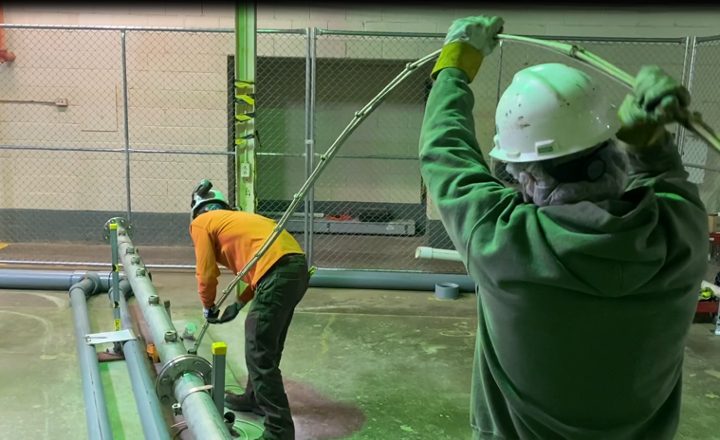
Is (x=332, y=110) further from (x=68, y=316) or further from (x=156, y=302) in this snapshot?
(x=156, y=302)

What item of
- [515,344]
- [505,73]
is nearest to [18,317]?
[515,344]

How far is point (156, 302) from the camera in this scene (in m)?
2.83

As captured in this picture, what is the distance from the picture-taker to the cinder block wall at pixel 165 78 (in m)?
8.30

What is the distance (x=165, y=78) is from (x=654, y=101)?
8536 mm

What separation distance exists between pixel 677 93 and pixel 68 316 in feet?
19.1

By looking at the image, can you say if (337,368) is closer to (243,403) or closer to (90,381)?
(243,403)

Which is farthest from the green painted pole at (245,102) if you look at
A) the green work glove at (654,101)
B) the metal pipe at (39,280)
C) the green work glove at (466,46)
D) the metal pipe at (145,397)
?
the green work glove at (654,101)

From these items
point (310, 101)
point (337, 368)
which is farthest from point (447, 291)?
point (310, 101)

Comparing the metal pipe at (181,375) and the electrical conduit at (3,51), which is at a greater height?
the electrical conduit at (3,51)

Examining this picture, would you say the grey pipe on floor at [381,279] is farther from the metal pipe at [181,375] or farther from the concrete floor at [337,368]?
the metal pipe at [181,375]

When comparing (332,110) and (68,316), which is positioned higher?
(332,110)

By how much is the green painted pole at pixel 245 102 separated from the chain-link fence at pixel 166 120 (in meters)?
2.06

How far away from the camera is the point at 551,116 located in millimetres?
1461

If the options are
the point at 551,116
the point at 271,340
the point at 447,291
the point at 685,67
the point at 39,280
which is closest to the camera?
the point at 551,116
